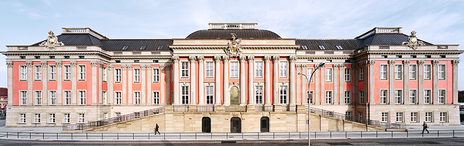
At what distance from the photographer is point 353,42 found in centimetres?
5381

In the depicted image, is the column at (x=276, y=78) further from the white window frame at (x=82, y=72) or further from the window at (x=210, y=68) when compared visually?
the white window frame at (x=82, y=72)

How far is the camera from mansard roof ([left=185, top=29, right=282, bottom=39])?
150ft

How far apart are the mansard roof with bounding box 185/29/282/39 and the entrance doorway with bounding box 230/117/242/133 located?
1361 centimetres

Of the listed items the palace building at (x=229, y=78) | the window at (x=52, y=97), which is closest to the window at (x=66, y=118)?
the palace building at (x=229, y=78)

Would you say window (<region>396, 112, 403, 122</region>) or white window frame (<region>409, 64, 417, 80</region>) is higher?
white window frame (<region>409, 64, 417, 80</region>)

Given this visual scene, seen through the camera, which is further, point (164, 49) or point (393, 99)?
point (164, 49)

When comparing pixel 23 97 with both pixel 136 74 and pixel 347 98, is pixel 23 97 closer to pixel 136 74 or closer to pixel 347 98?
pixel 136 74

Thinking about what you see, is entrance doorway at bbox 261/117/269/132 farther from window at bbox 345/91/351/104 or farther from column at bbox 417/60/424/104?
column at bbox 417/60/424/104

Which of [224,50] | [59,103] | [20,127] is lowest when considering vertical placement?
[20,127]

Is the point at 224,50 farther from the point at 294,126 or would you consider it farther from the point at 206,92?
the point at 294,126

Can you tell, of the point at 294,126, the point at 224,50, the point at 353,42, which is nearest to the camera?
the point at 294,126

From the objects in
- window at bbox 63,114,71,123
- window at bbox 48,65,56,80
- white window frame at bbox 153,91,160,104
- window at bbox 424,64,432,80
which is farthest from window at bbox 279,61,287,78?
window at bbox 48,65,56,80

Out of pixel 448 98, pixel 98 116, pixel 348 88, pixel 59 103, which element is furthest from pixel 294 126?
pixel 59 103

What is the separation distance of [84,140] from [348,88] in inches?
1590
